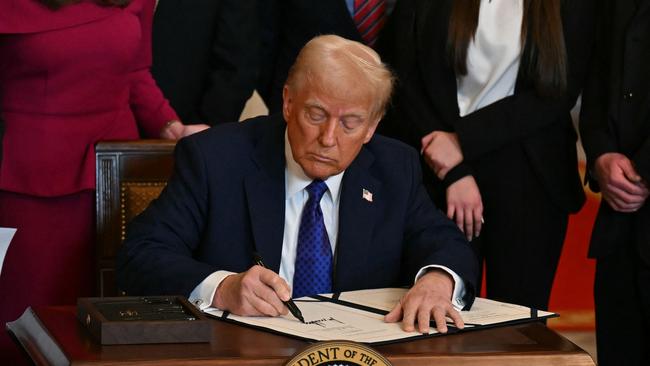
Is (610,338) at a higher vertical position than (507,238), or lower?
lower

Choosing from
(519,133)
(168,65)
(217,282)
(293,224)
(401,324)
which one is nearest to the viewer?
(401,324)

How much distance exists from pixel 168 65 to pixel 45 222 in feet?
2.99

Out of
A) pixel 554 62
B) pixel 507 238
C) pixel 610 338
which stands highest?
pixel 554 62

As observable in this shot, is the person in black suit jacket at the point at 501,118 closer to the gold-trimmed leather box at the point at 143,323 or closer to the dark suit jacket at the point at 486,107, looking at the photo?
the dark suit jacket at the point at 486,107

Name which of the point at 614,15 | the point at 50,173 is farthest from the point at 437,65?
the point at 50,173

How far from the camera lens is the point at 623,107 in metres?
3.48

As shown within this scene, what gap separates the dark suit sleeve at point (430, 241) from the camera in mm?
2627

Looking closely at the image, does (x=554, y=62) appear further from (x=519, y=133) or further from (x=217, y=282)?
(x=217, y=282)

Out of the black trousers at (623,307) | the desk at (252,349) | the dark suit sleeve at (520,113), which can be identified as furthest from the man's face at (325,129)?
the black trousers at (623,307)

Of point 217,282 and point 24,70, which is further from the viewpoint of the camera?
point 24,70

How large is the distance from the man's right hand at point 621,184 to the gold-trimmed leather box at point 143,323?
1.69 meters

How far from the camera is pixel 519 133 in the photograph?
3531 mm

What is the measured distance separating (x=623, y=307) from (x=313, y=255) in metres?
1.25

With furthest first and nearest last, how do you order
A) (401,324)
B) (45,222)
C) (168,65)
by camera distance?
(168,65) → (45,222) → (401,324)
